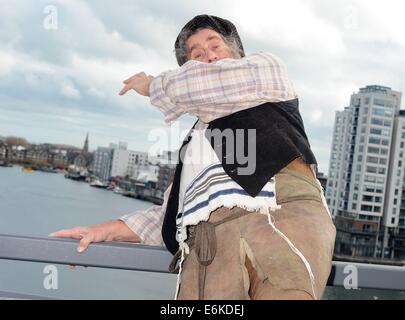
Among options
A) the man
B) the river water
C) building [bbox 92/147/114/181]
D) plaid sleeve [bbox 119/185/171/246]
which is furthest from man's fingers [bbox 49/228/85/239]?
building [bbox 92/147/114/181]

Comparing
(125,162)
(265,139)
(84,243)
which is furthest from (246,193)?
(125,162)

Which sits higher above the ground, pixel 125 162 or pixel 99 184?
pixel 125 162

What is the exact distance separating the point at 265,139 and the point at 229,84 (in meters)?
0.16

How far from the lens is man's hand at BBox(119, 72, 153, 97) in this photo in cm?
138

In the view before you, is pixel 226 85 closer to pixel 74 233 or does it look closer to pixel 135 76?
pixel 135 76

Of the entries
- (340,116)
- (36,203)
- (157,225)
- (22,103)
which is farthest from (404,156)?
(22,103)

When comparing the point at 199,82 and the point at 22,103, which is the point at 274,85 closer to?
the point at 199,82

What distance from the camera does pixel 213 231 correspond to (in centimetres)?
115

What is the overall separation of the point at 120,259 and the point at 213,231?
0.47 metres

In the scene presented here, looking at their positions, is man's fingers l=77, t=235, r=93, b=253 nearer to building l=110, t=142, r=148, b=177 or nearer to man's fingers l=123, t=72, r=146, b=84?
man's fingers l=123, t=72, r=146, b=84

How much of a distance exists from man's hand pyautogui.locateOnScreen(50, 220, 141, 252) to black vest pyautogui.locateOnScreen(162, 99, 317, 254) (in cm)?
47

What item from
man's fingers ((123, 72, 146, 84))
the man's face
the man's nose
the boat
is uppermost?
the man's face

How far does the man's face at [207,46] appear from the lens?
1438 mm

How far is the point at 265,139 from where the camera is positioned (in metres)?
1.17
